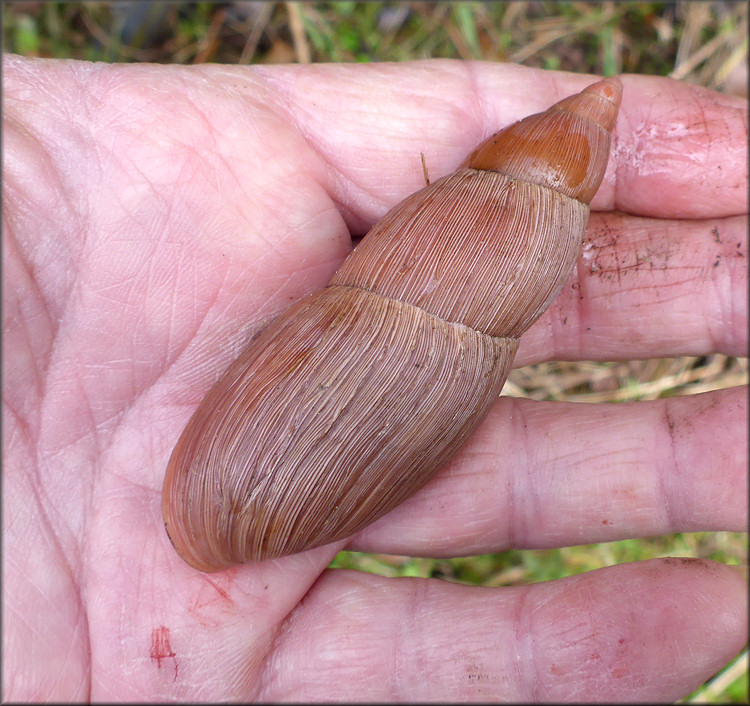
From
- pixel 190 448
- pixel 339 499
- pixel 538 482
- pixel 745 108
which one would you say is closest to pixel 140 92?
pixel 190 448

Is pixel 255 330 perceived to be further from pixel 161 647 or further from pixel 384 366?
pixel 161 647

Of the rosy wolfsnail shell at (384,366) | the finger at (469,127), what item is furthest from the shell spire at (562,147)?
the finger at (469,127)

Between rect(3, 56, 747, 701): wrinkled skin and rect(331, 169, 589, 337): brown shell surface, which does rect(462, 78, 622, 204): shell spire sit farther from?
rect(3, 56, 747, 701): wrinkled skin

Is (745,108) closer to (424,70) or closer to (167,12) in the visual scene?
(424,70)

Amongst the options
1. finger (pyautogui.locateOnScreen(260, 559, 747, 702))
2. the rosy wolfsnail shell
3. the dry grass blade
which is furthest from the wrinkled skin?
the dry grass blade

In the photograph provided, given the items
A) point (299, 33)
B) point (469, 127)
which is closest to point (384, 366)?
point (469, 127)

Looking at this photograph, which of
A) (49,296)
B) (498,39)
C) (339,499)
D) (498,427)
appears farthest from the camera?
(498,39)
